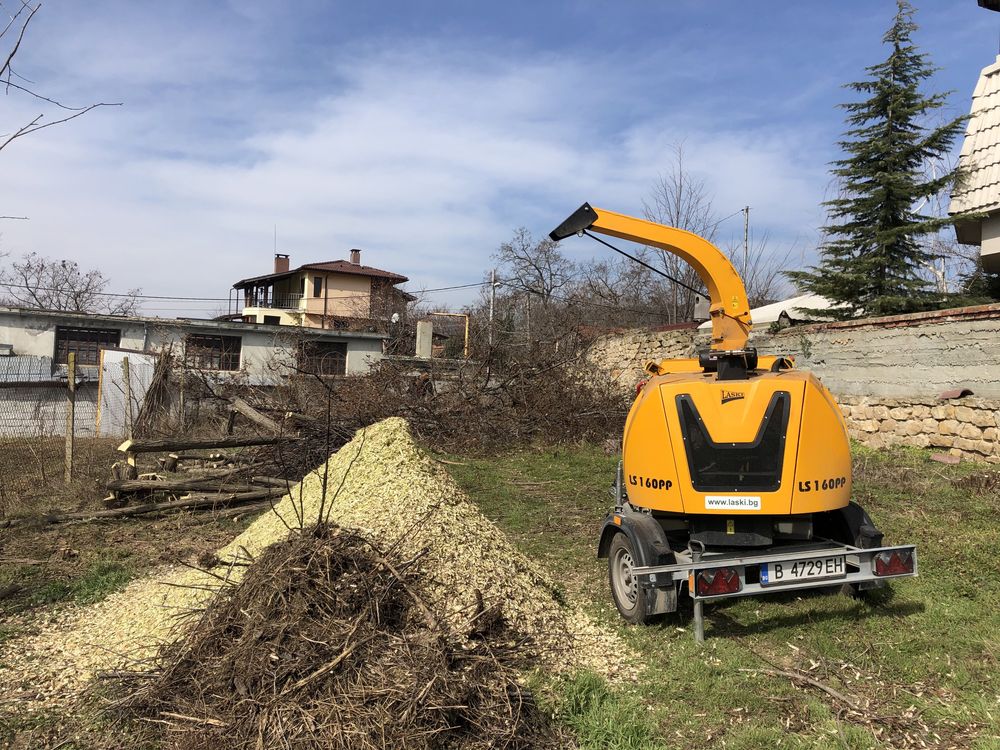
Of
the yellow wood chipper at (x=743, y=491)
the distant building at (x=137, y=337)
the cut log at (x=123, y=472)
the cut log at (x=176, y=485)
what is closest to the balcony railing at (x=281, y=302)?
the distant building at (x=137, y=337)

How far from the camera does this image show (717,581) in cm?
415

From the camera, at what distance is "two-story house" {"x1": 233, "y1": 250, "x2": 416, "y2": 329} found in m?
47.0

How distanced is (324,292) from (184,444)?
41308 mm

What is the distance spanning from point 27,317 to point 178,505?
23.6m

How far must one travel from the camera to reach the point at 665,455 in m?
4.49

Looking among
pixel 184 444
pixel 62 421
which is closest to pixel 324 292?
pixel 62 421

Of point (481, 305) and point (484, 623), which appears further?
point (481, 305)

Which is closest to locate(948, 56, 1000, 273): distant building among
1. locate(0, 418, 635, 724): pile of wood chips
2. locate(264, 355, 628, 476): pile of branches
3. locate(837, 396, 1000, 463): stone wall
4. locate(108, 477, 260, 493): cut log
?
locate(837, 396, 1000, 463): stone wall

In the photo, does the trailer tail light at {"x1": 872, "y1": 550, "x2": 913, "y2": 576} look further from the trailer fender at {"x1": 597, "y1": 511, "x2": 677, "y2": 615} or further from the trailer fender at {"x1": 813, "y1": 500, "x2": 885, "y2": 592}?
the trailer fender at {"x1": 597, "y1": 511, "x2": 677, "y2": 615}

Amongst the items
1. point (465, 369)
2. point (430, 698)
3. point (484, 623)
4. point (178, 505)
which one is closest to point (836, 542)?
point (484, 623)

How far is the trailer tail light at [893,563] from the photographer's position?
4375 millimetres

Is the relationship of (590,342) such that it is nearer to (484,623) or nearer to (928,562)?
(928,562)

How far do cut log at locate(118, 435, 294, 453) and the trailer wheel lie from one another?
6786mm

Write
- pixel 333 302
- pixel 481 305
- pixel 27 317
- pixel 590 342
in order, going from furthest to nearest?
pixel 333 302 → pixel 481 305 → pixel 27 317 → pixel 590 342
